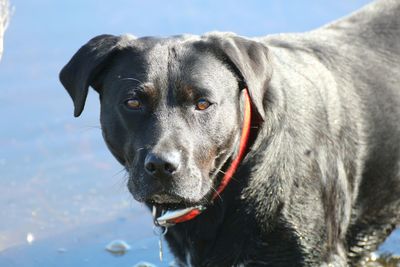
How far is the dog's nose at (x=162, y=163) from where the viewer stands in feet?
12.8

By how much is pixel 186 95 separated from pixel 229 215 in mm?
744

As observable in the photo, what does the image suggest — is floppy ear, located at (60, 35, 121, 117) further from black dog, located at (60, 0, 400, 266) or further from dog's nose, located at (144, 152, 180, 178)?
dog's nose, located at (144, 152, 180, 178)

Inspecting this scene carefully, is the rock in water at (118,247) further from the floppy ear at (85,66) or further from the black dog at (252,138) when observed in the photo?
the floppy ear at (85,66)

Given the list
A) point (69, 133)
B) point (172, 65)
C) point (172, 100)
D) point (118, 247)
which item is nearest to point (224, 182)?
point (172, 100)

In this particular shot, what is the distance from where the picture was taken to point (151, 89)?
414cm

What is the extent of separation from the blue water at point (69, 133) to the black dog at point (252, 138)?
0.54 meters

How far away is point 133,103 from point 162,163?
433mm

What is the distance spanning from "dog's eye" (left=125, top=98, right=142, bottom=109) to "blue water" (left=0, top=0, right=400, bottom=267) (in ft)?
1.74

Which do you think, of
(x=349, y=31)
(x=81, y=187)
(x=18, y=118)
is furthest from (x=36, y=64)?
(x=349, y=31)

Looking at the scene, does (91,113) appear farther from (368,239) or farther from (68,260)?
(368,239)

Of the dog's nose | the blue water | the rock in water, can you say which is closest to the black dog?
the dog's nose

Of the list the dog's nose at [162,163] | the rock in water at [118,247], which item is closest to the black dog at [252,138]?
the dog's nose at [162,163]

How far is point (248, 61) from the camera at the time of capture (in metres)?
4.25

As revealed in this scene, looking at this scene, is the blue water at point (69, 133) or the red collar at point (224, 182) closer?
the red collar at point (224, 182)
